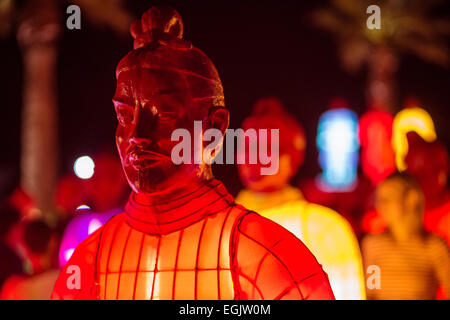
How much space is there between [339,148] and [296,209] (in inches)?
361

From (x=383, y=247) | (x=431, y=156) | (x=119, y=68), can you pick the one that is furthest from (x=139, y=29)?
(x=431, y=156)

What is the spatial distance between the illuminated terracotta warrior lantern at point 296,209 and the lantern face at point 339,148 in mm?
7981

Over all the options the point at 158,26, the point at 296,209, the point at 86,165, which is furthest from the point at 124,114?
the point at 86,165

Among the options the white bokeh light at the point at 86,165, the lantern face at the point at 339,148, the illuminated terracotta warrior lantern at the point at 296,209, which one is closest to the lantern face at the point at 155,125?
the illuminated terracotta warrior lantern at the point at 296,209

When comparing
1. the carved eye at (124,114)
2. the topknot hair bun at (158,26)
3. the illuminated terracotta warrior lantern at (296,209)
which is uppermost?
the topknot hair bun at (158,26)

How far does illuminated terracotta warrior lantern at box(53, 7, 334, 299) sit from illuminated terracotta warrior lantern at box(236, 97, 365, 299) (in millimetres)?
1249

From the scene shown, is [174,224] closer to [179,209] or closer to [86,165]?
[179,209]

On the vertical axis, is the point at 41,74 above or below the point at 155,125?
above

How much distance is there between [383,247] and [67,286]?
104 inches

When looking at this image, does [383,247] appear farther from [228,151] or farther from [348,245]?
[228,151]

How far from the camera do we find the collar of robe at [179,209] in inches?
111

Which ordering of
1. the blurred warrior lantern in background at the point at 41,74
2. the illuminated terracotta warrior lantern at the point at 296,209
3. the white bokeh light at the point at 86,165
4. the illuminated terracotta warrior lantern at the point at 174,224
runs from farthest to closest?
the blurred warrior lantern in background at the point at 41,74
the white bokeh light at the point at 86,165
the illuminated terracotta warrior lantern at the point at 296,209
the illuminated terracotta warrior lantern at the point at 174,224

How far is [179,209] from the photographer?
2.83 metres

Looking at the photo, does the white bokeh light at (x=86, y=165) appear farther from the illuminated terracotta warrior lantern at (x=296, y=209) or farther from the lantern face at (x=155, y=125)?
the lantern face at (x=155, y=125)
